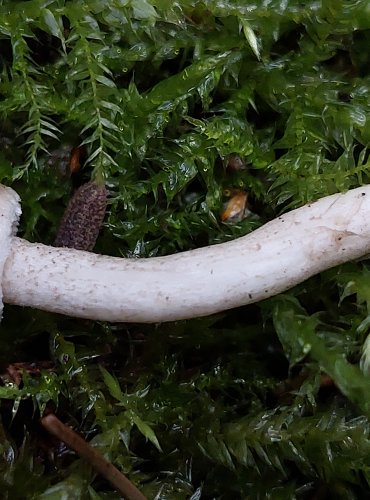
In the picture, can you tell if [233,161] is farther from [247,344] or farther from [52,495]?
[52,495]

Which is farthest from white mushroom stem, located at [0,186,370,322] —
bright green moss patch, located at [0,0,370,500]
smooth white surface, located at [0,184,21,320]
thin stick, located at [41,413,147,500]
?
thin stick, located at [41,413,147,500]

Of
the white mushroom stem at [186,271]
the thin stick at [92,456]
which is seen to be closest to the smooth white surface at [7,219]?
the white mushroom stem at [186,271]

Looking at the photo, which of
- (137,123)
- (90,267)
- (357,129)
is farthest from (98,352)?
(357,129)

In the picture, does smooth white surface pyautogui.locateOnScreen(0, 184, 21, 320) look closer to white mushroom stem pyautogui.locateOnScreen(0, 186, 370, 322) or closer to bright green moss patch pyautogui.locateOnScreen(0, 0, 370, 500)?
white mushroom stem pyautogui.locateOnScreen(0, 186, 370, 322)

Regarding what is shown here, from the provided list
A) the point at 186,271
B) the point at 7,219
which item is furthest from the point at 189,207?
the point at 7,219

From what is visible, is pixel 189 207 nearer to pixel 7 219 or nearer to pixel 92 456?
pixel 7 219

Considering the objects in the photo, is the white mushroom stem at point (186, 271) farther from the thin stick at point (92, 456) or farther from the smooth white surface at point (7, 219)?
the thin stick at point (92, 456)
